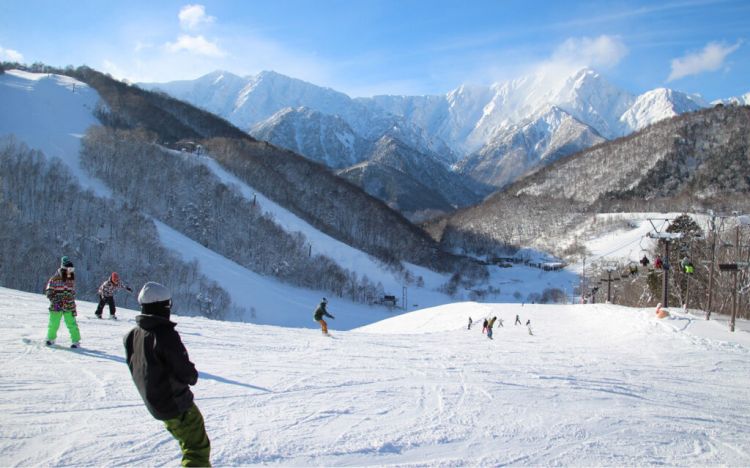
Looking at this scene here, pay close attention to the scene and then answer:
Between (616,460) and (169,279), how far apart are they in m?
55.9

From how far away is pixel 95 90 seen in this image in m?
118

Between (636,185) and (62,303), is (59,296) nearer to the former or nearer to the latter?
(62,303)

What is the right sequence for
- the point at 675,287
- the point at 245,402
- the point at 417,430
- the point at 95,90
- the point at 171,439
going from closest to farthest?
the point at 171,439
the point at 417,430
the point at 245,402
the point at 675,287
the point at 95,90

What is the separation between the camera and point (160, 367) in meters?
4.00

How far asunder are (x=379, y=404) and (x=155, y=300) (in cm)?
487

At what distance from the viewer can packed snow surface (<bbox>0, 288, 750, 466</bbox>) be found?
5797 mm

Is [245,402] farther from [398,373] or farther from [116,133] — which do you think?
[116,133]

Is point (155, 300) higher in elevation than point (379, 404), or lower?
higher

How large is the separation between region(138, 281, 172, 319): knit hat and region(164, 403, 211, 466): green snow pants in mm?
966

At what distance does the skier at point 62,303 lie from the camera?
973 centimetres

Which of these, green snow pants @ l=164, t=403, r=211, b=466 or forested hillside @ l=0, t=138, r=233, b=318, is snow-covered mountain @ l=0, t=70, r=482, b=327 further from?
green snow pants @ l=164, t=403, r=211, b=466

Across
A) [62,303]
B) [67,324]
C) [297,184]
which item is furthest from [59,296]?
[297,184]

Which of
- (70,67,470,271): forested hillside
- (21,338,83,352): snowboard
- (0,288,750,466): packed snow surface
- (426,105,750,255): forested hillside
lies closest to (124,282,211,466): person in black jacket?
(0,288,750,466): packed snow surface

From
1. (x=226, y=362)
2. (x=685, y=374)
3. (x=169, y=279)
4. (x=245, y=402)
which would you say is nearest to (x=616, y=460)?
(x=245, y=402)
